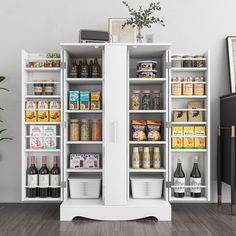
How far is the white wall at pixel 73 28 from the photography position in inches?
161

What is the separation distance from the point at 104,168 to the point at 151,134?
1.95 feet

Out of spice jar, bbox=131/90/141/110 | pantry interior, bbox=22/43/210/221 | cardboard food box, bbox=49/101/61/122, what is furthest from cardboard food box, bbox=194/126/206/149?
cardboard food box, bbox=49/101/61/122

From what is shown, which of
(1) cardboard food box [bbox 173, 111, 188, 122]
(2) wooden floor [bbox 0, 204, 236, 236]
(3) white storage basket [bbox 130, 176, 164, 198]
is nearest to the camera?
(2) wooden floor [bbox 0, 204, 236, 236]

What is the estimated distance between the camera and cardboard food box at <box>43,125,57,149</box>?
371 cm

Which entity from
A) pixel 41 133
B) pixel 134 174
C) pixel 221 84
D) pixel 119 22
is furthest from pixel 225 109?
pixel 41 133

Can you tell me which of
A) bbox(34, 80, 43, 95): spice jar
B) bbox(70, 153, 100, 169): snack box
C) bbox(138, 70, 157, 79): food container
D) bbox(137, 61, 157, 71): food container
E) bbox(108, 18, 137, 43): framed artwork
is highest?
bbox(108, 18, 137, 43): framed artwork

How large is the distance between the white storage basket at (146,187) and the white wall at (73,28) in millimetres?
1049

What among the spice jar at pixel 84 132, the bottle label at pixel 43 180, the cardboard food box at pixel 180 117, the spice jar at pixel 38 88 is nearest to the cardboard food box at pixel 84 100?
the spice jar at pixel 84 132

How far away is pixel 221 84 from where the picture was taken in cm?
409

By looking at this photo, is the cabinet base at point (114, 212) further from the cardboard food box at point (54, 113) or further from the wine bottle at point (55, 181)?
the cardboard food box at point (54, 113)

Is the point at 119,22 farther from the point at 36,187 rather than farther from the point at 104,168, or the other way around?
the point at 36,187

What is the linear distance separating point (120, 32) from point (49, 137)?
131cm

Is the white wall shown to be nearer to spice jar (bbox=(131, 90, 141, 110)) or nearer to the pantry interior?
the pantry interior

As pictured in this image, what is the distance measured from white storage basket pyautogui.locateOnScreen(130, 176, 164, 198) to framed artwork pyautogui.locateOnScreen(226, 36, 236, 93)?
134cm
